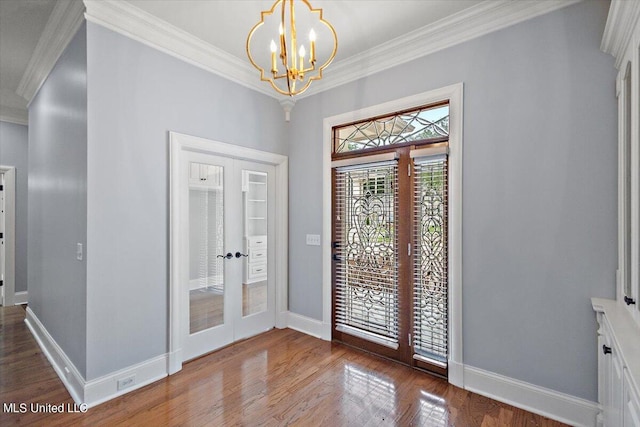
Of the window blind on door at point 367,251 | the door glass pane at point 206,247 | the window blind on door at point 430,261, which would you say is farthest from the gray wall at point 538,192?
the door glass pane at point 206,247

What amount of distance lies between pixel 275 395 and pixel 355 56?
10.3 feet

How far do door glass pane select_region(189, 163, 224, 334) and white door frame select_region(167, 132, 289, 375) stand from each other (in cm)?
18

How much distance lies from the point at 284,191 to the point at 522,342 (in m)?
2.72

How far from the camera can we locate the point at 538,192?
2145mm

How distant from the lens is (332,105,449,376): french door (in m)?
2.63

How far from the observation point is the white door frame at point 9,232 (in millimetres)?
4559

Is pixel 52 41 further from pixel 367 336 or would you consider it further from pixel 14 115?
pixel 367 336

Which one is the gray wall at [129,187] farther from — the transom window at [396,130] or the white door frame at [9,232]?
the white door frame at [9,232]

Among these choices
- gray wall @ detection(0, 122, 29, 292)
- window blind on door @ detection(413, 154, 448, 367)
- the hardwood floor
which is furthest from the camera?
gray wall @ detection(0, 122, 29, 292)

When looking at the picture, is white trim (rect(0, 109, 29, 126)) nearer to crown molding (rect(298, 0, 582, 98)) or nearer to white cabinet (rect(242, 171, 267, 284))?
white cabinet (rect(242, 171, 267, 284))

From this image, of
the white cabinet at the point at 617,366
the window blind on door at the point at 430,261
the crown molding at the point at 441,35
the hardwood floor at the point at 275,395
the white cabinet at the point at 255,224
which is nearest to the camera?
the white cabinet at the point at 617,366

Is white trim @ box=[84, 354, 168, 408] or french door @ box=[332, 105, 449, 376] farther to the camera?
french door @ box=[332, 105, 449, 376]

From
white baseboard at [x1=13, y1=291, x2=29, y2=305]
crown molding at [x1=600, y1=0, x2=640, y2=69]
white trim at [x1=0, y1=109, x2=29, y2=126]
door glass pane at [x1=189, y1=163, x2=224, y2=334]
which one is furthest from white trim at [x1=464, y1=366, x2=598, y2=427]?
white trim at [x1=0, y1=109, x2=29, y2=126]

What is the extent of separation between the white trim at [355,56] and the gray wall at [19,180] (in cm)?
387
